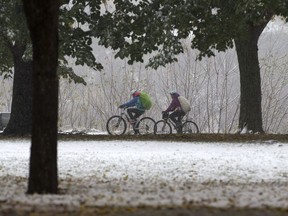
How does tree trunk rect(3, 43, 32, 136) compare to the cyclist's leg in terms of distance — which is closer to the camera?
tree trunk rect(3, 43, 32, 136)

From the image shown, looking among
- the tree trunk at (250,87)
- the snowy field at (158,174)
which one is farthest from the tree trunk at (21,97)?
the tree trunk at (250,87)

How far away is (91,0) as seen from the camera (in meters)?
20.4

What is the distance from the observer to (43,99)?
752cm

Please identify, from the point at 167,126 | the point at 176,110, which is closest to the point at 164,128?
the point at 167,126

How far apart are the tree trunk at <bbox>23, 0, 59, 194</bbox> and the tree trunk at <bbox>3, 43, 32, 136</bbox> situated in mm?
13868

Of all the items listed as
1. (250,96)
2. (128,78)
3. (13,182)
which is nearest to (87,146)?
(250,96)

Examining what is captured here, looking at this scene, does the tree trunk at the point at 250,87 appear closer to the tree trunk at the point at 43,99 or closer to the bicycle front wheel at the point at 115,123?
the bicycle front wheel at the point at 115,123

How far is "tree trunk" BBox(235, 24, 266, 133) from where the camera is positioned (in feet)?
66.4

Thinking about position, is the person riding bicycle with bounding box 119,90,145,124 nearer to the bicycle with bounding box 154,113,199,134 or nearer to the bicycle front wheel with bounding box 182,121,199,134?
the bicycle with bounding box 154,113,199,134

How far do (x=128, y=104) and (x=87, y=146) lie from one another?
16.9 ft

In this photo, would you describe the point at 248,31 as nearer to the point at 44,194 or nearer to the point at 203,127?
the point at 44,194

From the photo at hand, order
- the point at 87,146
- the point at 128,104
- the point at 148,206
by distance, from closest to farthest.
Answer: the point at 148,206 → the point at 87,146 → the point at 128,104

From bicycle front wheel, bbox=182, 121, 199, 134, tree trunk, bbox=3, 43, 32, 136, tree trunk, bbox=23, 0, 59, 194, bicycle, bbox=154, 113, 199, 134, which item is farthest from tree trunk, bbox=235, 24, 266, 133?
tree trunk, bbox=23, 0, 59, 194

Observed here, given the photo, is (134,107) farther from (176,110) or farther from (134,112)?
(176,110)
